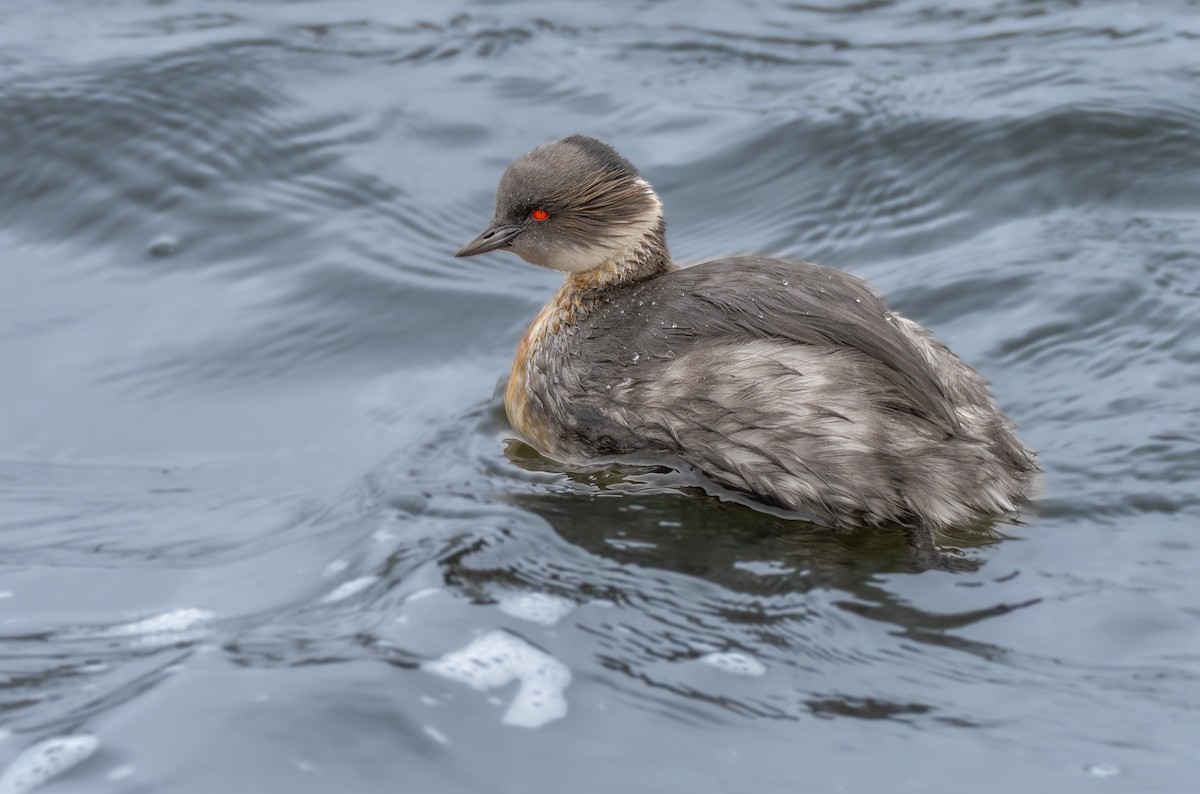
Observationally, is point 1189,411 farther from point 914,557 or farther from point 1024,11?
point 1024,11

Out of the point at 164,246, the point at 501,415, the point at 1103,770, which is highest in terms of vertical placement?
the point at 164,246

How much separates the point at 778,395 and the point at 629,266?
1.18 metres

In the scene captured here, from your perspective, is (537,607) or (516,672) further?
(537,607)

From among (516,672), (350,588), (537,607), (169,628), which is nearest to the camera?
(516,672)

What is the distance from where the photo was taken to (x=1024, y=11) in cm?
930

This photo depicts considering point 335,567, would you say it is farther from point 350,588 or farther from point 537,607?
point 537,607

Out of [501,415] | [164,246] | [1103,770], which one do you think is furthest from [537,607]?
[164,246]

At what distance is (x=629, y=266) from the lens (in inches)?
231

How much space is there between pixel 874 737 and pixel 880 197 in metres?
4.26

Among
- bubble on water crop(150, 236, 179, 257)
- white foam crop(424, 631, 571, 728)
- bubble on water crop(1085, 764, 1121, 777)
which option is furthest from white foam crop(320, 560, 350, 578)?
bubble on water crop(150, 236, 179, 257)

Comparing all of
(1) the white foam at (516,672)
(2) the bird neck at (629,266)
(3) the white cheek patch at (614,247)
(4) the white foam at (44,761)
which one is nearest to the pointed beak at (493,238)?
(3) the white cheek patch at (614,247)

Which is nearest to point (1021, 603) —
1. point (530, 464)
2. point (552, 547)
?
point (552, 547)

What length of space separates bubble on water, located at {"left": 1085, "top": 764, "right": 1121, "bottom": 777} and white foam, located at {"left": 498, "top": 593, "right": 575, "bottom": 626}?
1502 millimetres

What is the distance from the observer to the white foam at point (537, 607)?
4.32 metres
